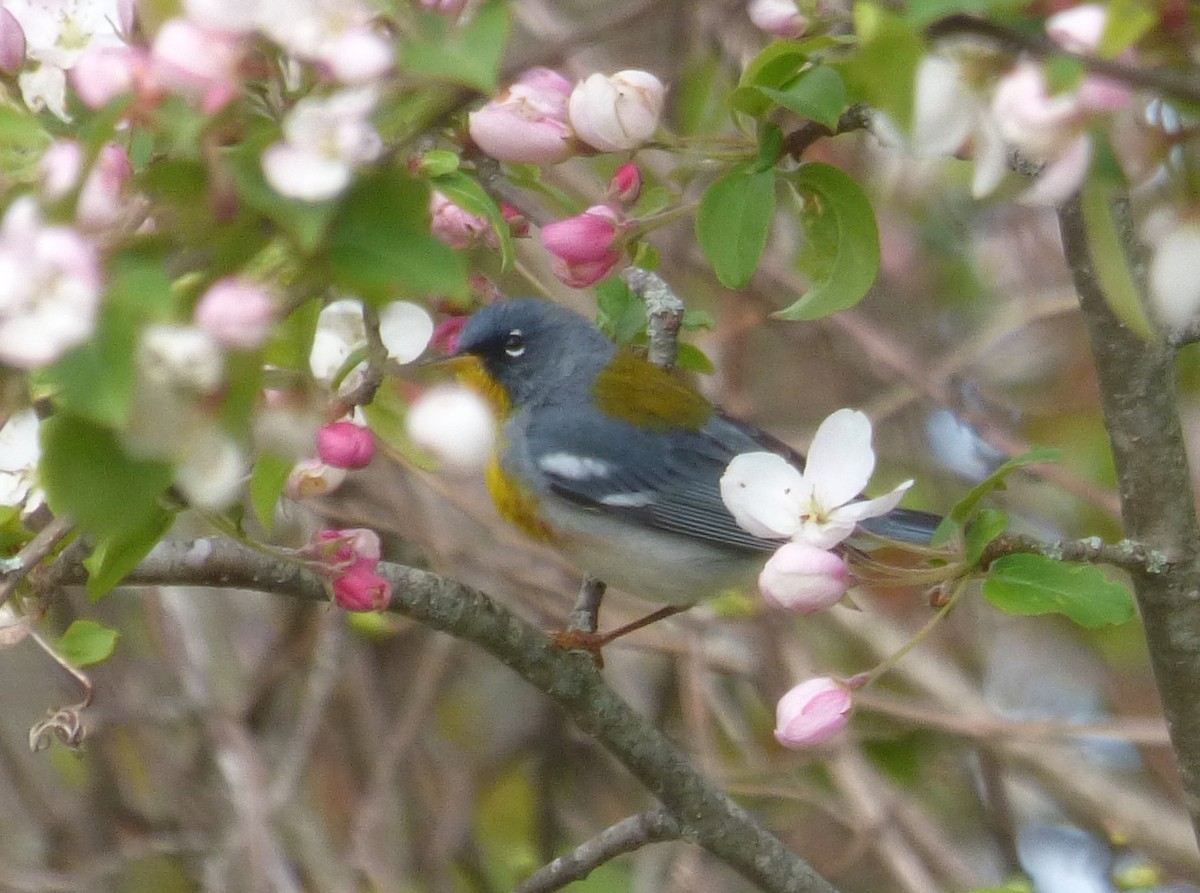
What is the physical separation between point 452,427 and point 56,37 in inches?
22.9

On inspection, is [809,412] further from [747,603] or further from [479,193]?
[479,193]

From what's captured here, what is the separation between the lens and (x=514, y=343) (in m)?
2.69

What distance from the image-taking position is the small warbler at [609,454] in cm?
260

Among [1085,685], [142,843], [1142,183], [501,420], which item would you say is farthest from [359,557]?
[1085,685]

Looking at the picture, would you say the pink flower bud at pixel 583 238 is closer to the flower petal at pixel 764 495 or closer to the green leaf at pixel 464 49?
the flower petal at pixel 764 495

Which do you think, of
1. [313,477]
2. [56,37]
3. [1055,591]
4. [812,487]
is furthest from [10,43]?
[1055,591]

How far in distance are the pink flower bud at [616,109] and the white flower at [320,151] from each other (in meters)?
0.54

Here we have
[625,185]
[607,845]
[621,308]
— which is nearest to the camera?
[625,185]

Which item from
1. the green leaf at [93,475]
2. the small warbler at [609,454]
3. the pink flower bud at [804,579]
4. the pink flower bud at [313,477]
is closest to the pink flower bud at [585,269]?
the pink flower bud at [313,477]

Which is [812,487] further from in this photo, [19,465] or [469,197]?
[19,465]

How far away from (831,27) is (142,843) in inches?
114

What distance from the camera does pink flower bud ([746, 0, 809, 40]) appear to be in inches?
59.6

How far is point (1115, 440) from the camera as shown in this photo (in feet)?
5.24

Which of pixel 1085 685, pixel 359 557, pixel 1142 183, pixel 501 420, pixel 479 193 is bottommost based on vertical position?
pixel 1085 685
